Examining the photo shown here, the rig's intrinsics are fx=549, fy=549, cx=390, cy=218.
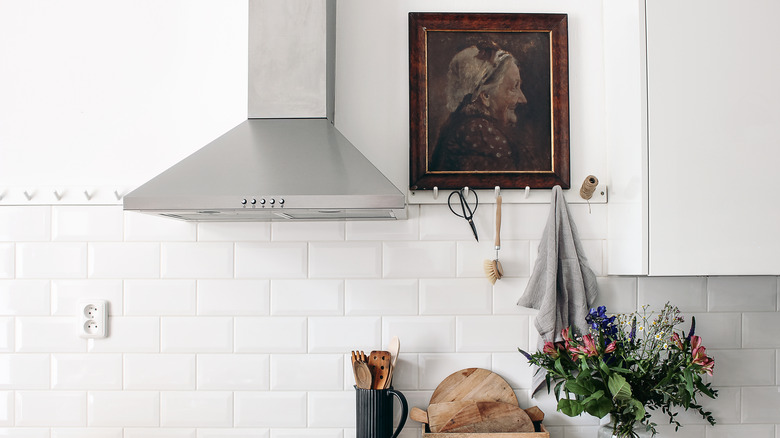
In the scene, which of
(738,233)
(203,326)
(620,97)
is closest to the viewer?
(738,233)

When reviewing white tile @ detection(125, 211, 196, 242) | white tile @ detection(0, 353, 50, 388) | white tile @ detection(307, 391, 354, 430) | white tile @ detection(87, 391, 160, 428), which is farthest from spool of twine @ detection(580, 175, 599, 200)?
white tile @ detection(0, 353, 50, 388)

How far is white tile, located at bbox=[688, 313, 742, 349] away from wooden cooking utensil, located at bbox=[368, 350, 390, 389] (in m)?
0.86

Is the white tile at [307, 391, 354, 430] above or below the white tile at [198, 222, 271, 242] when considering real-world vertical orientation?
below

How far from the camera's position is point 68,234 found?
5.23 feet

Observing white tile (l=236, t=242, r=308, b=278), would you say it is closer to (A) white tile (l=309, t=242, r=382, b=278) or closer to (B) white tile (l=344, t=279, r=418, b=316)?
(A) white tile (l=309, t=242, r=382, b=278)

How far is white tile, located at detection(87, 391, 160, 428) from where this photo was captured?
158 centimetres

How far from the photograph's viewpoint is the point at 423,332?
1587 millimetres

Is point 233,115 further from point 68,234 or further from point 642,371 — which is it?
point 642,371

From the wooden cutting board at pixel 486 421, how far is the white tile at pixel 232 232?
2.41 feet

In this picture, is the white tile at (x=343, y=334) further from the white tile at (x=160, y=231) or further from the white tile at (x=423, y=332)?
the white tile at (x=160, y=231)

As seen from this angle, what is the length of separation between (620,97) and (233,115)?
1091 mm

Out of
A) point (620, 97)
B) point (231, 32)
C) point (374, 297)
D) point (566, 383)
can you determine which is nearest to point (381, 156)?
point (374, 297)

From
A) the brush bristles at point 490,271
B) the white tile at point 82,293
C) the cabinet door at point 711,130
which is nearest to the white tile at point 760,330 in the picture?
the cabinet door at point 711,130

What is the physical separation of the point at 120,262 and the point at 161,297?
0.52ft
